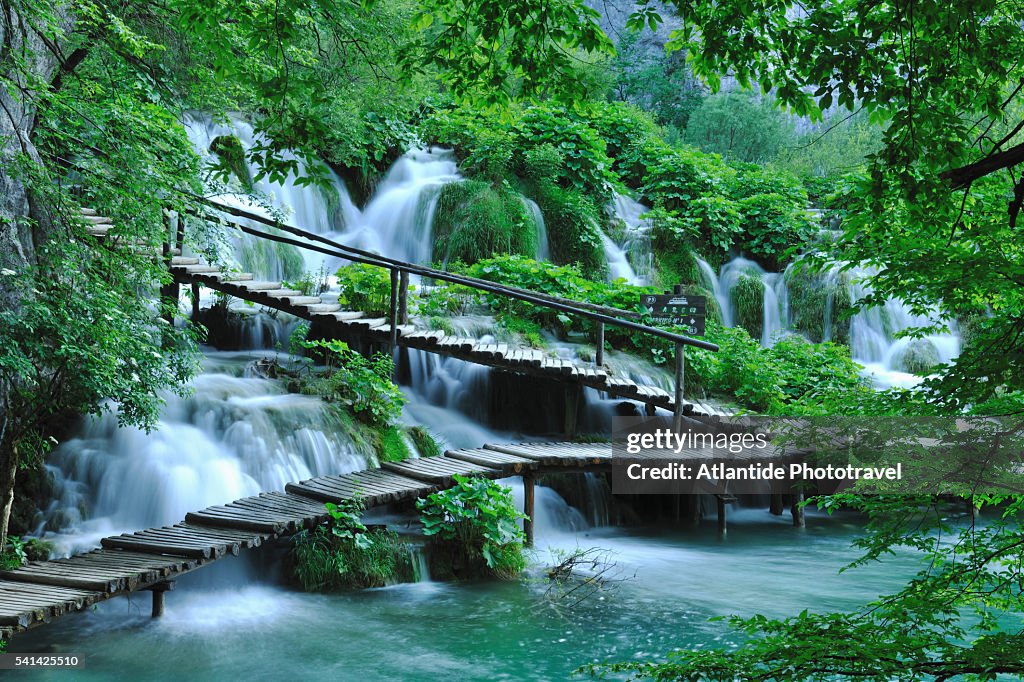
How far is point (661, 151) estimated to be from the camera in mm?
20203

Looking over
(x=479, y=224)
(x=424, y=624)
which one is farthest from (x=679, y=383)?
(x=479, y=224)

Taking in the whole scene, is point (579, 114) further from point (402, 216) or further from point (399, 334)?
point (402, 216)

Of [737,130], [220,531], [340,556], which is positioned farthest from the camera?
[737,130]

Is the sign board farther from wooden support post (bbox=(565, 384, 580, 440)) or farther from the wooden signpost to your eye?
wooden support post (bbox=(565, 384, 580, 440))

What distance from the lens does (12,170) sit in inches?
223

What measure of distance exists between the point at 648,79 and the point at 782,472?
784 inches

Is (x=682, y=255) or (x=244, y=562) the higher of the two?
(x=682, y=255)

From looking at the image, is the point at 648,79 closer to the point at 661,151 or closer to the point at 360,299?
the point at 661,151

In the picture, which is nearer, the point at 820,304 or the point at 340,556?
the point at 340,556

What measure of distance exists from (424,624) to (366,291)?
5.75 meters

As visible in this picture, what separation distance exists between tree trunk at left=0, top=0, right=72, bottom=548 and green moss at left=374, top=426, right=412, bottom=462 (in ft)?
12.1

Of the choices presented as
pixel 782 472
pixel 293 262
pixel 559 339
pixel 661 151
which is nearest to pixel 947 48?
pixel 782 472

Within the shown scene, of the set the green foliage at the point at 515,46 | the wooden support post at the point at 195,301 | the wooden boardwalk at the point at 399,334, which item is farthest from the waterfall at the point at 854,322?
the green foliage at the point at 515,46

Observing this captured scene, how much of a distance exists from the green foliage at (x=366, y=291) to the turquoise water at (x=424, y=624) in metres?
4.13
